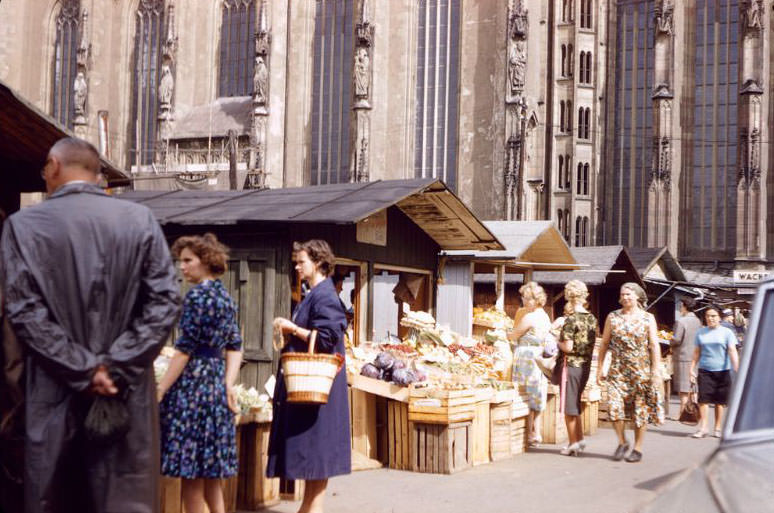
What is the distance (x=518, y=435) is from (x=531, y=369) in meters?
0.84

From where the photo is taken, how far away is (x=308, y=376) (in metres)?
5.97

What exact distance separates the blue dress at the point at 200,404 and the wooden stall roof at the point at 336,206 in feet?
16.6

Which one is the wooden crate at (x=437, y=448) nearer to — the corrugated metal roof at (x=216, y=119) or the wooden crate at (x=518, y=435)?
the wooden crate at (x=518, y=435)

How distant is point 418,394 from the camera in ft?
30.5

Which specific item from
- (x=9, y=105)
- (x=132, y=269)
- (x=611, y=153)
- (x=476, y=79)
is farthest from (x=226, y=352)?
(x=611, y=153)

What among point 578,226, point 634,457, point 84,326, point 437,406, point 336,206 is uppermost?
point 578,226

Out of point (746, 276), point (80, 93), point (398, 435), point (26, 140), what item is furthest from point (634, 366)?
point (80, 93)

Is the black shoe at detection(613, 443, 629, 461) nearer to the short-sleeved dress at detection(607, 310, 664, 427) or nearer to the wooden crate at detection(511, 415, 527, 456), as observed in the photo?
the short-sleeved dress at detection(607, 310, 664, 427)

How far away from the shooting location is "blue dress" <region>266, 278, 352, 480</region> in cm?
611

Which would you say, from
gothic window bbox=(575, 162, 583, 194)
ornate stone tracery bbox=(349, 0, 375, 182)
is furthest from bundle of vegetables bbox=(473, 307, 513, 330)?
gothic window bbox=(575, 162, 583, 194)

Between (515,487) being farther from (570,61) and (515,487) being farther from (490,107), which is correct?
(570,61)

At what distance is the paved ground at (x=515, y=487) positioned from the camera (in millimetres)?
7520

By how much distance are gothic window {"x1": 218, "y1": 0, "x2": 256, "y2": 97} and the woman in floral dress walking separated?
34.2 meters

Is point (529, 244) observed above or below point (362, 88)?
below
